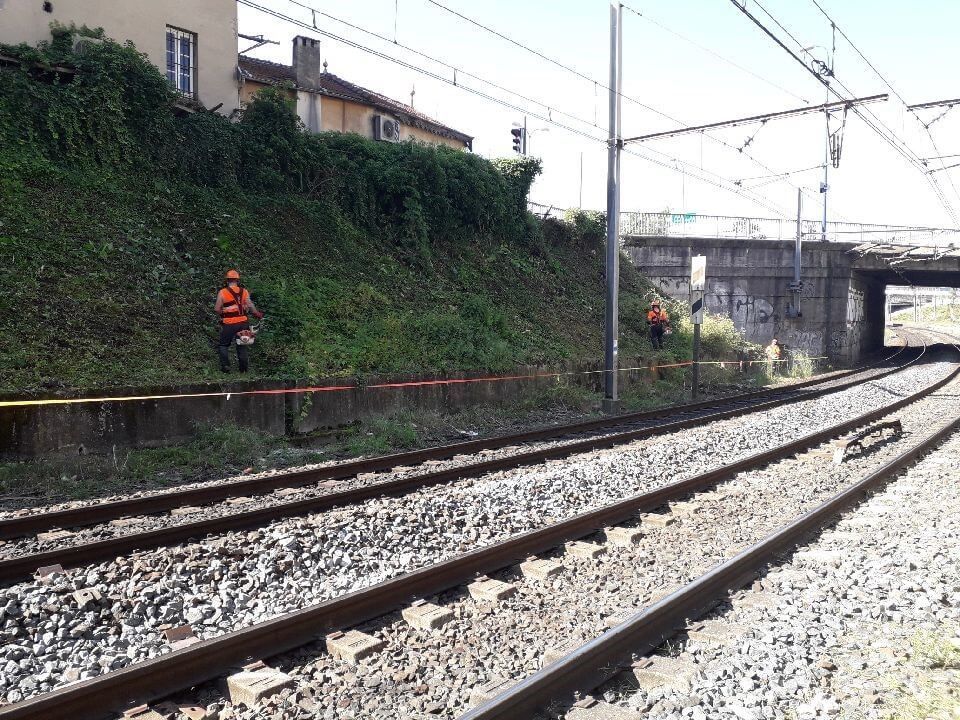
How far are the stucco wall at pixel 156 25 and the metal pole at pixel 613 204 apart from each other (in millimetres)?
11093

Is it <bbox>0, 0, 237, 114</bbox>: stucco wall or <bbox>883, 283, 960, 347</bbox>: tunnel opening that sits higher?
<bbox>0, 0, 237, 114</bbox>: stucco wall

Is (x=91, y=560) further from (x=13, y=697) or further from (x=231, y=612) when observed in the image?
(x=13, y=697)

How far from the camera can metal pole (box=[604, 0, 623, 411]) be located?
16.2 m

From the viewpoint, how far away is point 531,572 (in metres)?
5.93

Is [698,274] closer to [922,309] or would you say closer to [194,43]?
[194,43]

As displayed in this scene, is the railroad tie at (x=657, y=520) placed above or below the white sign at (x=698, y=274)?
below

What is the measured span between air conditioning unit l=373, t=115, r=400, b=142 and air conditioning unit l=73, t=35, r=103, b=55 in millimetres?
15531

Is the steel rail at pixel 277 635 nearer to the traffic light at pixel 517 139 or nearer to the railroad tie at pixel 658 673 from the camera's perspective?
the railroad tie at pixel 658 673

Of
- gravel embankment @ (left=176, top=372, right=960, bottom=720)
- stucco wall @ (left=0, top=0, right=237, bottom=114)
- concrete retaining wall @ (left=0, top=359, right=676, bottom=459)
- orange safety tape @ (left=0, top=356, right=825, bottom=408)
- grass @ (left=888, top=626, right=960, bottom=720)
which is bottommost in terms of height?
gravel embankment @ (left=176, top=372, right=960, bottom=720)

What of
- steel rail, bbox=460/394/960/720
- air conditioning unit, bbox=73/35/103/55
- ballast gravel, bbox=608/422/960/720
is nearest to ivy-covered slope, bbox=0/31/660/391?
air conditioning unit, bbox=73/35/103/55

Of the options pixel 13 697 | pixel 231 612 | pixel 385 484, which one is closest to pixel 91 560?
pixel 231 612

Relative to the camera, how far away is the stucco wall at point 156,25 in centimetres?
1616

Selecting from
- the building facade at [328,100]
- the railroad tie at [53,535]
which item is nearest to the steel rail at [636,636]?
the railroad tie at [53,535]

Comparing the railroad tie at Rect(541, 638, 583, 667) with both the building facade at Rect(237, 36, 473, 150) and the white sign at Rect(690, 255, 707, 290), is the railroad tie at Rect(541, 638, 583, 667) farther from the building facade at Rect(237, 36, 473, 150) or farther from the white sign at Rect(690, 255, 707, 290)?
the building facade at Rect(237, 36, 473, 150)
